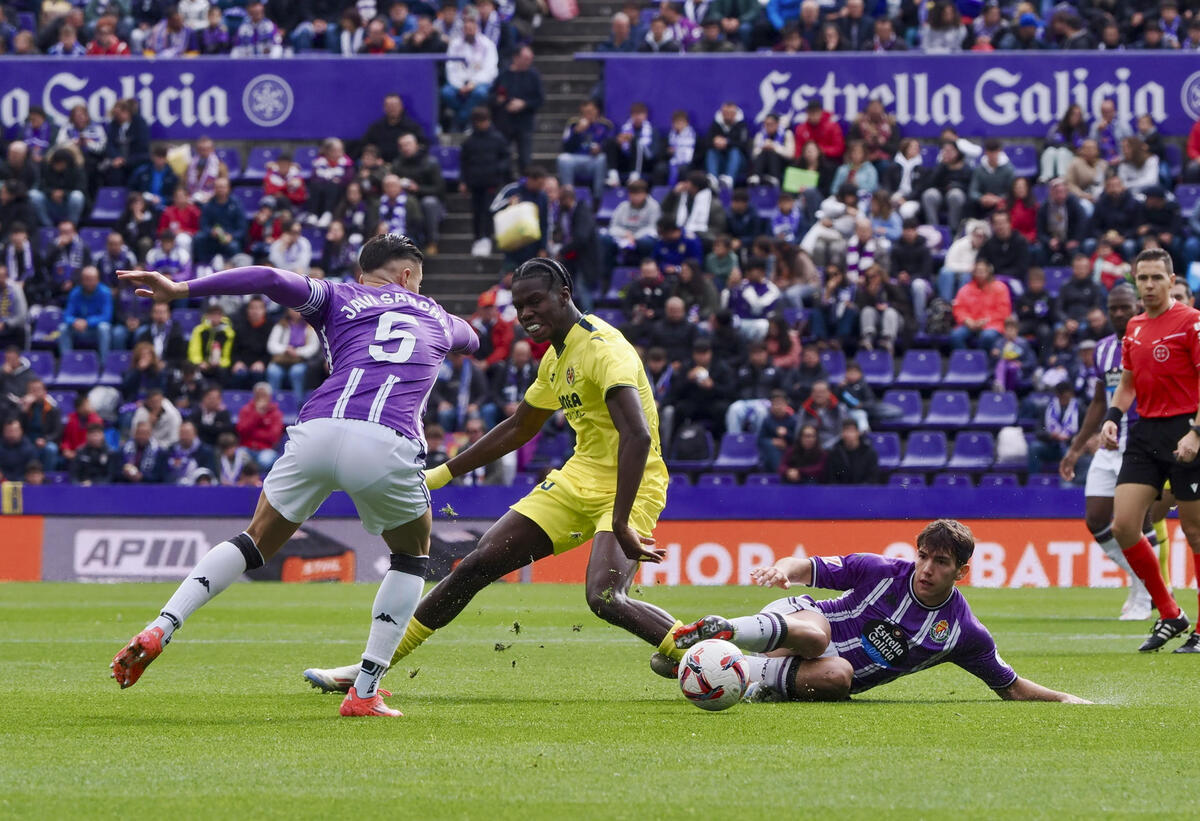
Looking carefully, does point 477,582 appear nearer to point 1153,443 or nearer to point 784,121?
point 1153,443

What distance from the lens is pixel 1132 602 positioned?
45.2 feet

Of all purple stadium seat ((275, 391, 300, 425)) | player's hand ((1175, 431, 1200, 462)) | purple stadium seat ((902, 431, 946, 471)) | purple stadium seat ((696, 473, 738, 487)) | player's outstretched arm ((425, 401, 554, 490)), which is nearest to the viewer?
player's outstretched arm ((425, 401, 554, 490))

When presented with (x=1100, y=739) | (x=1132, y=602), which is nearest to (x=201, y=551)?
(x=1132, y=602)

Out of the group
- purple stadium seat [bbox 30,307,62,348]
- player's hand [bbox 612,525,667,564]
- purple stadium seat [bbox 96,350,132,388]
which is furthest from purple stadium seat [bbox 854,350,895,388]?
player's hand [bbox 612,525,667,564]

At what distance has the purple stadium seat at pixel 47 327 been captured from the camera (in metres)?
22.9

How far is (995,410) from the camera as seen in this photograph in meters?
20.2

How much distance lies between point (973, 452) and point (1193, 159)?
20.3 ft

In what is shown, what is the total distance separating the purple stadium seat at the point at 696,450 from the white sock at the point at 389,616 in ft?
39.8

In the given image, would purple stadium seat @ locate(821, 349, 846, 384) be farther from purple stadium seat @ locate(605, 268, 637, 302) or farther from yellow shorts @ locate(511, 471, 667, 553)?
yellow shorts @ locate(511, 471, 667, 553)

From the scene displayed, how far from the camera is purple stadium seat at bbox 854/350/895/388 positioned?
A: 2070 cm

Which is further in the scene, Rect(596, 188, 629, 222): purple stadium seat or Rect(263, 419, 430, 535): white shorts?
Rect(596, 188, 629, 222): purple stadium seat

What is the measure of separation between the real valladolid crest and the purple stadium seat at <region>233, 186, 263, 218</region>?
722 centimetres

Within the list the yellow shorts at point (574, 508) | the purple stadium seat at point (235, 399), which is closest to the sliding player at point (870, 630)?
the yellow shorts at point (574, 508)

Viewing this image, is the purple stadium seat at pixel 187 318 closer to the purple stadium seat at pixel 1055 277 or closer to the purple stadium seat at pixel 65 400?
the purple stadium seat at pixel 65 400
